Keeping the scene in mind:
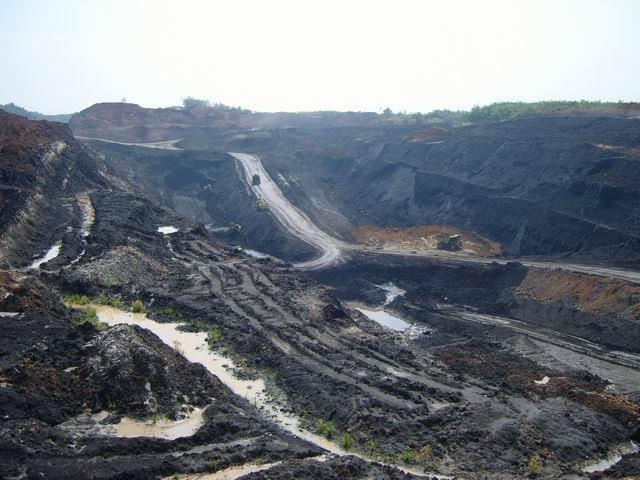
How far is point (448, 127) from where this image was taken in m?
82.1

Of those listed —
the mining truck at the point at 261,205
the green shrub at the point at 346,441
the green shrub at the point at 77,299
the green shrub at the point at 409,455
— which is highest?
the mining truck at the point at 261,205

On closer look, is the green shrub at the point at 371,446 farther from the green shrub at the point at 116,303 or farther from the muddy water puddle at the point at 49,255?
the muddy water puddle at the point at 49,255

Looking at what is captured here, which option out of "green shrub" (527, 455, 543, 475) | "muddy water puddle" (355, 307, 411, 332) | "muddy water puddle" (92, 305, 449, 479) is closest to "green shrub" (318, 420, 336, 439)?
"muddy water puddle" (92, 305, 449, 479)

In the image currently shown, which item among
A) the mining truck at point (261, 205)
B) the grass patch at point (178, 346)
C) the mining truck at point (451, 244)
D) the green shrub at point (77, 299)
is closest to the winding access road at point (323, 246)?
the mining truck at point (261, 205)

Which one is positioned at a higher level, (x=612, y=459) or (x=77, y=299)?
(x=77, y=299)

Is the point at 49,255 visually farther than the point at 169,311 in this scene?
Yes

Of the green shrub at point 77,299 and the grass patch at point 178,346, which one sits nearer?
the grass patch at point 178,346

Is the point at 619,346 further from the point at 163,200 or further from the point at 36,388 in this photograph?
the point at 163,200

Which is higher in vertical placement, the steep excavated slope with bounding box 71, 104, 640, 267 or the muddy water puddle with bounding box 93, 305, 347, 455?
the steep excavated slope with bounding box 71, 104, 640, 267

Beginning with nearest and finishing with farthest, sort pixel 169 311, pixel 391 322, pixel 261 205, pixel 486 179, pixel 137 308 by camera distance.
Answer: pixel 137 308, pixel 169 311, pixel 391 322, pixel 261 205, pixel 486 179

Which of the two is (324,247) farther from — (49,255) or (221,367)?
(221,367)

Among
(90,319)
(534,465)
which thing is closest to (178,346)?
(90,319)

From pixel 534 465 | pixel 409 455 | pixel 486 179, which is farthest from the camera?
pixel 486 179

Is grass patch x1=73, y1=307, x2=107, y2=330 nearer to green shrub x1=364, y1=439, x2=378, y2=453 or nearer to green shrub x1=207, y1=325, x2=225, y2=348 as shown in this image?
green shrub x1=207, y1=325, x2=225, y2=348
